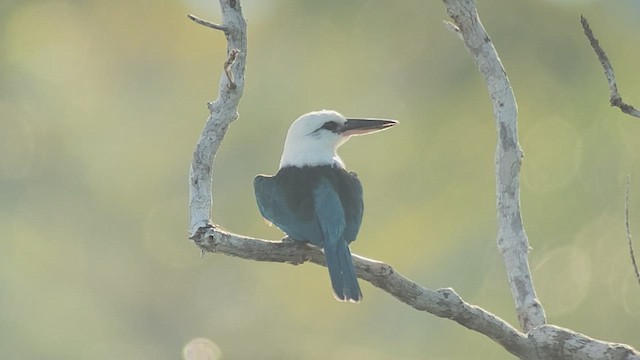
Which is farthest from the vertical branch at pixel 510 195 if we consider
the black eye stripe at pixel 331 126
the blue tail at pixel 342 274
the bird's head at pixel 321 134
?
the black eye stripe at pixel 331 126

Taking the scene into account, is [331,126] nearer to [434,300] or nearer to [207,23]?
[207,23]

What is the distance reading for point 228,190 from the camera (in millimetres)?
11781

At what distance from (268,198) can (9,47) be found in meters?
9.94

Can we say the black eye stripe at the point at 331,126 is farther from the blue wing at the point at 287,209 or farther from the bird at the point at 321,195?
the blue wing at the point at 287,209

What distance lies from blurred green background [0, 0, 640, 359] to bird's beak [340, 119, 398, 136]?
4.40 metres

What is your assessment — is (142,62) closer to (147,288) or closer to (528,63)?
(147,288)

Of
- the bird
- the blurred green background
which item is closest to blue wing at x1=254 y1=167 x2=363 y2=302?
the bird

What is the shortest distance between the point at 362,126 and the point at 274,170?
5.46 meters

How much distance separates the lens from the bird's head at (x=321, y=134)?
5938mm

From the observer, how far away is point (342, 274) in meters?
4.70

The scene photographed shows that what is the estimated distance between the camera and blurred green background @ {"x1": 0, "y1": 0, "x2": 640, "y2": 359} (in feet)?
36.6

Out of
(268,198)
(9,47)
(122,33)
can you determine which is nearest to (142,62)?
(122,33)

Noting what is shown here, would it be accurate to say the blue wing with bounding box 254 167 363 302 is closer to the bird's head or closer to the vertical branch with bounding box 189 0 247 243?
the bird's head

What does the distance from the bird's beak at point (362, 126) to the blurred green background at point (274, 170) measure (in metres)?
4.40
